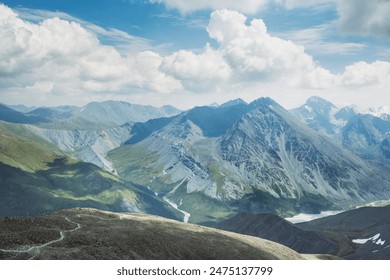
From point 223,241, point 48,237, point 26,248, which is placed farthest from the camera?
point 223,241

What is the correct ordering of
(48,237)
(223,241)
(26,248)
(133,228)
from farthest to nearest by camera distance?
1. (223,241)
2. (133,228)
3. (48,237)
4. (26,248)

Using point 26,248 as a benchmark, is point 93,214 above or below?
below

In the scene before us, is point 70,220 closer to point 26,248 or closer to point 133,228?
point 133,228

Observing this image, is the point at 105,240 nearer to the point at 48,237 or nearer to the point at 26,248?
the point at 48,237

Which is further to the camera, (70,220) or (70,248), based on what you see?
(70,220)
